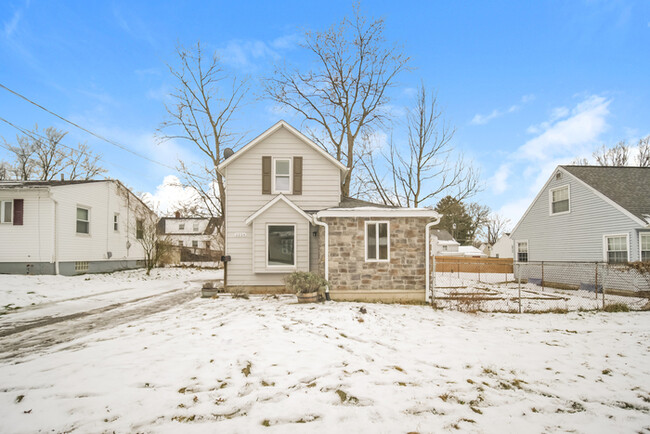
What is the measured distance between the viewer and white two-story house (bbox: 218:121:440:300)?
10398mm

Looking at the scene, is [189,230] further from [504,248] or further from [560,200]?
[560,200]

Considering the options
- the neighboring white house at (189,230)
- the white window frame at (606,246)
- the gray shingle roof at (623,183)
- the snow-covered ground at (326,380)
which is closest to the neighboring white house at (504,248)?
the gray shingle roof at (623,183)

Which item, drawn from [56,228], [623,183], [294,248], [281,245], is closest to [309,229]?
[294,248]

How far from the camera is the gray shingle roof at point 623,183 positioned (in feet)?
47.1

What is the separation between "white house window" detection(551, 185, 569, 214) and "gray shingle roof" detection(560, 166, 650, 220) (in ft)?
3.52

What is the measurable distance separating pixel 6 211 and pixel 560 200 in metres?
26.9

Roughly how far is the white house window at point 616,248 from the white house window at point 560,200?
2642 mm

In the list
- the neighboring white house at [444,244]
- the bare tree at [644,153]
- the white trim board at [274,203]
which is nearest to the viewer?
the white trim board at [274,203]

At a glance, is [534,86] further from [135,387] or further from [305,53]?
[135,387]

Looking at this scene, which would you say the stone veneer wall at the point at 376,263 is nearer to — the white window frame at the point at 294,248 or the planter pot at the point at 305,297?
the planter pot at the point at 305,297

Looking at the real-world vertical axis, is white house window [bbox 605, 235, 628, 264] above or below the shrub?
above

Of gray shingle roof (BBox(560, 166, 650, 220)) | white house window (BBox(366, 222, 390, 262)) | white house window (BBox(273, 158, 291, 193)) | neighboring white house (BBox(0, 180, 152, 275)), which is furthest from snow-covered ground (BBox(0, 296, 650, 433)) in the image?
neighboring white house (BBox(0, 180, 152, 275))

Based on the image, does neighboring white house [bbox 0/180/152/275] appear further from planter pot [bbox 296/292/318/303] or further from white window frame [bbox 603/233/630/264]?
white window frame [bbox 603/233/630/264]

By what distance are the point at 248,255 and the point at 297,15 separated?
14.1 meters
